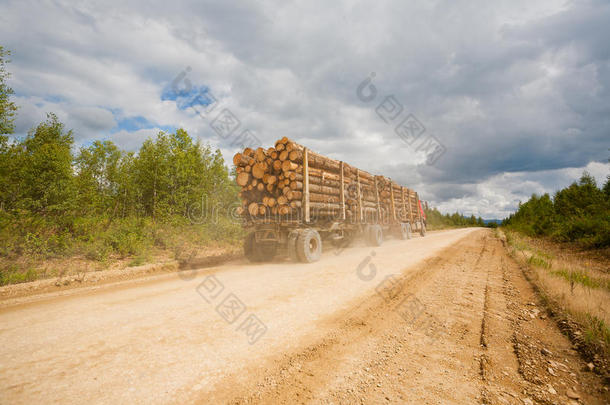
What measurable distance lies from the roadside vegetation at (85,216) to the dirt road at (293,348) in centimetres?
401

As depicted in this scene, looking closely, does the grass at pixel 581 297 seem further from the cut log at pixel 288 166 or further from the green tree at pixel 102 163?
the green tree at pixel 102 163

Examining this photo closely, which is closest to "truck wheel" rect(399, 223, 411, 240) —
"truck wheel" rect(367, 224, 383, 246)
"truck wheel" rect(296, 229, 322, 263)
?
"truck wheel" rect(367, 224, 383, 246)

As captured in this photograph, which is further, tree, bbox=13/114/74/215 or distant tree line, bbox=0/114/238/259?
tree, bbox=13/114/74/215

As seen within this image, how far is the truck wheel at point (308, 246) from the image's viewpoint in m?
7.68

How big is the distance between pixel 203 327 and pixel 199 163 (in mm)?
19362

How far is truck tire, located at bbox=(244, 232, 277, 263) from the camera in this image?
336 inches

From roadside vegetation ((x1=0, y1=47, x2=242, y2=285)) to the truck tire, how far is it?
290 cm

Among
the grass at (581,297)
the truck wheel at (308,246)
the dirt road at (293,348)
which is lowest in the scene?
the dirt road at (293,348)

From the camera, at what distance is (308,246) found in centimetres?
785

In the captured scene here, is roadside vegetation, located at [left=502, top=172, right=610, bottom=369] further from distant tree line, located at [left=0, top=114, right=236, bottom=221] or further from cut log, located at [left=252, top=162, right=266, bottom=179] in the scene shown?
distant tree line, located at [left=0, top=114, right=236, bottom=221]

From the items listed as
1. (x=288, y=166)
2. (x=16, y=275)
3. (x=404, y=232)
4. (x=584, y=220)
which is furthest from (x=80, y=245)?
(x=584, y=220)

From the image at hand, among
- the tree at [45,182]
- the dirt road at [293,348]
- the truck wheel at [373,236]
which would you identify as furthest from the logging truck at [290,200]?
the tree at [45,182]

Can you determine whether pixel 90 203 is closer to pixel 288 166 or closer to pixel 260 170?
pixel 260 170

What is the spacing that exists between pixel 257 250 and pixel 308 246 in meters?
1.91
